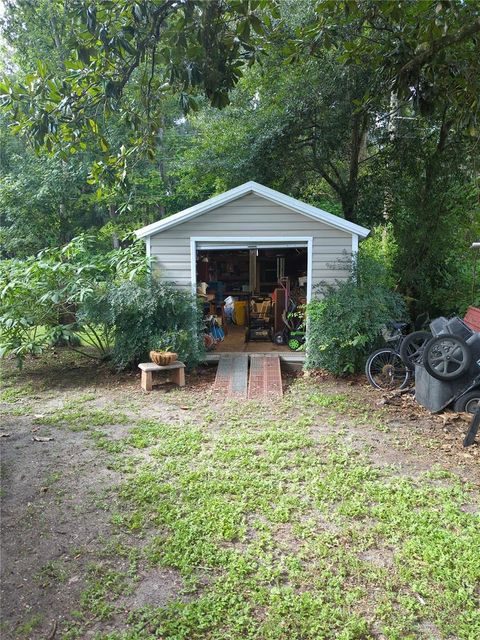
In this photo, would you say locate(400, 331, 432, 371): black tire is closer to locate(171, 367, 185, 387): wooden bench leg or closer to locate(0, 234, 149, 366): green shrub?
locate(171, 367, 185, 387): wooden bench leg

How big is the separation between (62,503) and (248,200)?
18.7 feet

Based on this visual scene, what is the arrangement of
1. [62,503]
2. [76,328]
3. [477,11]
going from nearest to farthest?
[62,503], [477,11], [76,328]

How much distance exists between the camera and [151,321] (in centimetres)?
770

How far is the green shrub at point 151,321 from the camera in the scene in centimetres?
752

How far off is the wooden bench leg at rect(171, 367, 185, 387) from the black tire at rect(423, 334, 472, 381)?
361cm

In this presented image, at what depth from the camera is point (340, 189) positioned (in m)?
11.3

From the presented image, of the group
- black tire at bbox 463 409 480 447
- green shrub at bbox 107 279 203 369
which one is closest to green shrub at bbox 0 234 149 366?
green shrub at bbox 107 279 203 369

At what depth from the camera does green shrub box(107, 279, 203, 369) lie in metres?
7.52

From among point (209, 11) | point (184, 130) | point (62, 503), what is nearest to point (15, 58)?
point (184, 130)

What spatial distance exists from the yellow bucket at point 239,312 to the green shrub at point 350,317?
4142mm

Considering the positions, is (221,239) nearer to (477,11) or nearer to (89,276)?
(89,276)

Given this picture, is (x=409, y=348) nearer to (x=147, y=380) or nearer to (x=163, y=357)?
(x=163, y=357)

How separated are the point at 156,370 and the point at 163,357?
0.24 meters

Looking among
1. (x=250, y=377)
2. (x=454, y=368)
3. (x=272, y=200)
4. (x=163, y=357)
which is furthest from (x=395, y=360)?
(x=163, y=357)
